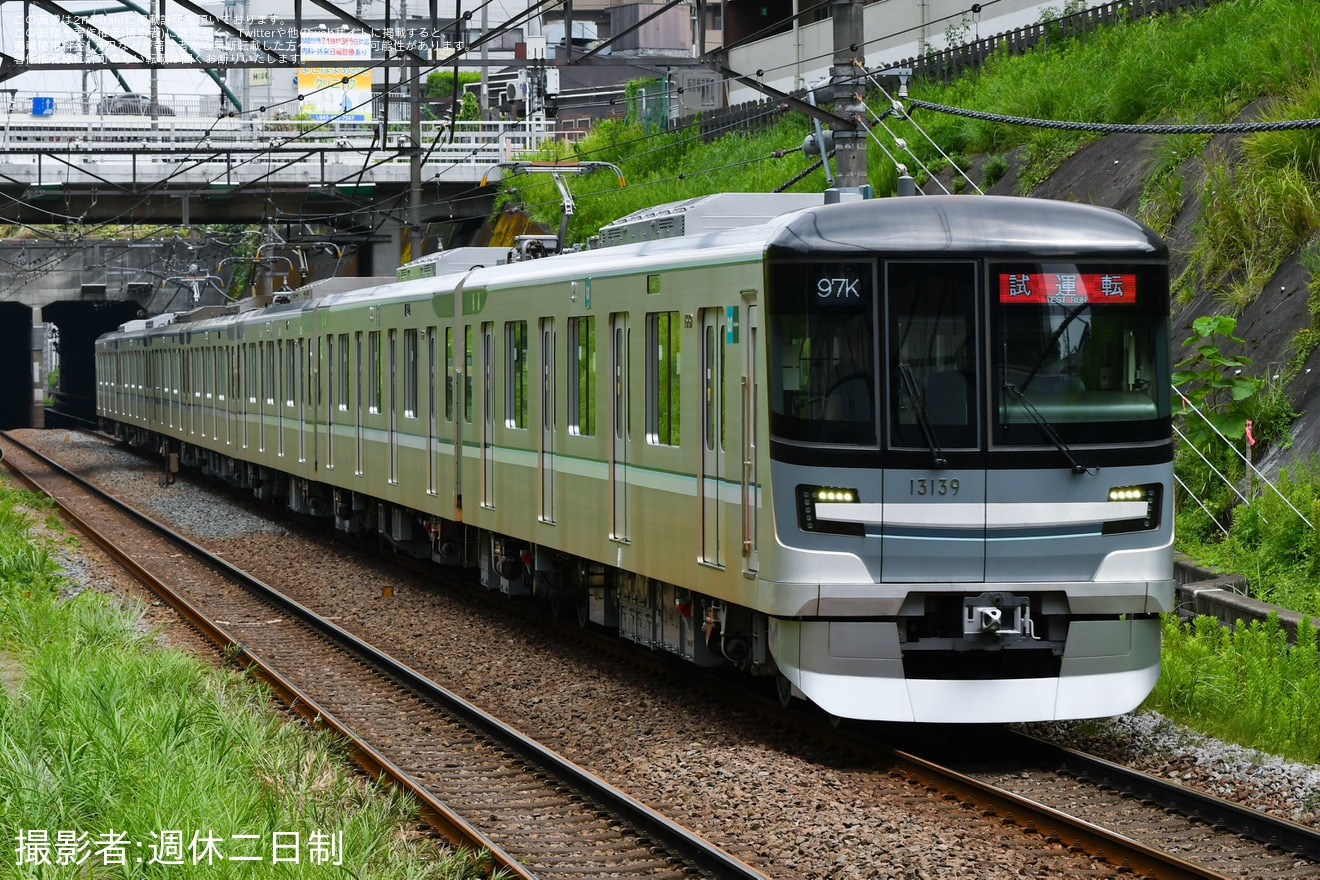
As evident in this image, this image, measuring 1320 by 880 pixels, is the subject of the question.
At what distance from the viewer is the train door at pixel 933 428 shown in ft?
29.2

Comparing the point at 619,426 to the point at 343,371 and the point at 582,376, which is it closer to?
the point at 582,376

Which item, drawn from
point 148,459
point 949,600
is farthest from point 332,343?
point 148,459

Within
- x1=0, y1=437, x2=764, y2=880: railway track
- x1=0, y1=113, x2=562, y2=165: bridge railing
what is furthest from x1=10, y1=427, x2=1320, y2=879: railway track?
x1=0, y1=113, x2=562, y2=165: bridge railing

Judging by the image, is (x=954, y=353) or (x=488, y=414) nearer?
(x=954, y=353)

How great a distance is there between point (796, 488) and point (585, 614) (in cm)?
522

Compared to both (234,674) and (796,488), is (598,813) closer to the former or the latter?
(796,488)

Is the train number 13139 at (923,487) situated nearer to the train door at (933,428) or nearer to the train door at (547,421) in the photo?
the train door at (933,428)

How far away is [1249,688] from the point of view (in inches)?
369

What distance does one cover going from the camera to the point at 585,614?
1396 centimetres

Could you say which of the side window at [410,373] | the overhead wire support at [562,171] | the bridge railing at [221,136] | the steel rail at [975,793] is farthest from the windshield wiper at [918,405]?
the bridge railing at [221,136]

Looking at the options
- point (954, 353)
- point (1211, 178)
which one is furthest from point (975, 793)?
point (1211, 178)

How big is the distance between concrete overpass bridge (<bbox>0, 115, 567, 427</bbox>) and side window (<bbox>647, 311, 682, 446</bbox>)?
1633cm

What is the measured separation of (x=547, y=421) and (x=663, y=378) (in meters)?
2.54

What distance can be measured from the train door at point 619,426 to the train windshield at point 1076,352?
323 centimetres
